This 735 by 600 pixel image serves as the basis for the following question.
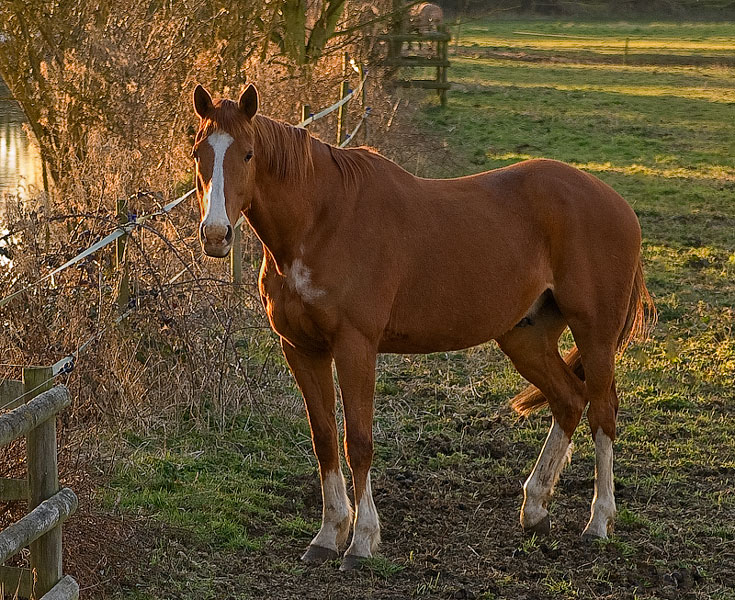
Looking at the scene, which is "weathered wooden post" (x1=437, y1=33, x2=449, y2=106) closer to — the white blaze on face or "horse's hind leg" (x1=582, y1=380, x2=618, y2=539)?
"horse's hind leg" (x1=582, y1=380, x2=618, y2=539)

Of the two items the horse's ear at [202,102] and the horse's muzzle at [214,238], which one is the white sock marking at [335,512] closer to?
the horse's muzzle at [214,238]

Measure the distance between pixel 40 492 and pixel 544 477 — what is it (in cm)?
261

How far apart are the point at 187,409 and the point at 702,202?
926cm

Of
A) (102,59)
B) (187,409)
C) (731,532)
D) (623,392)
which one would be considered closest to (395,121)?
(102,59)

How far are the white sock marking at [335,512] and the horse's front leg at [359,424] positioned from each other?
13 centimetres

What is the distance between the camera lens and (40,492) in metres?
3.43

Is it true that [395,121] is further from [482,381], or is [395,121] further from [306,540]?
[306,540]

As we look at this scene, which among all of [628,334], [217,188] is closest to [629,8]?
[628,334]

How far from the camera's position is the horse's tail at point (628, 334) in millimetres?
5336

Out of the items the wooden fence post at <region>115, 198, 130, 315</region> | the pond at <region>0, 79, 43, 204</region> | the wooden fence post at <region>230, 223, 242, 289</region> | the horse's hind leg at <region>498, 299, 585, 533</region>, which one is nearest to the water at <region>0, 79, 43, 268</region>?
the pond at <region>0, 79, 43, 204</region>

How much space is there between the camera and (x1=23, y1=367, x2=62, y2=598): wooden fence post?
340cm

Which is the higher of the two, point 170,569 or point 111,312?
point 111,312

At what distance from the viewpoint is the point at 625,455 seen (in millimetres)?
6039

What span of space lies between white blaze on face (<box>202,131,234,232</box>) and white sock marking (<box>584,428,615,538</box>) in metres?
2.33
